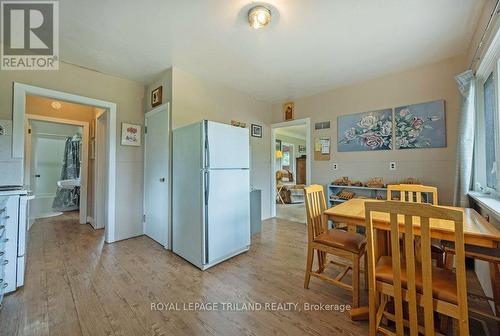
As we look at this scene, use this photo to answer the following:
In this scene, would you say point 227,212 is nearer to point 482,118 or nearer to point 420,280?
point 420,280

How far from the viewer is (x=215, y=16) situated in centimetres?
185

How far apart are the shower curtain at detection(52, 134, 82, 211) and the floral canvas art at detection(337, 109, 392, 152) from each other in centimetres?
607

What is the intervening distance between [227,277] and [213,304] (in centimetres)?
42

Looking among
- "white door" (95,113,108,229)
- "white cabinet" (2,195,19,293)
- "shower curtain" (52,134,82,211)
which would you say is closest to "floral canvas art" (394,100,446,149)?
"white cabinet" (2,195,19,293)

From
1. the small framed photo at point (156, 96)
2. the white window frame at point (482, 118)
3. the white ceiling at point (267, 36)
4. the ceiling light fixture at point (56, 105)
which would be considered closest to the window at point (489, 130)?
the white window frame at point (482, 118)

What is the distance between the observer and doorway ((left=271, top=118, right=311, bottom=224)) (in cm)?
449

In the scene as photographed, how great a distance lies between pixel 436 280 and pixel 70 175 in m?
7.24

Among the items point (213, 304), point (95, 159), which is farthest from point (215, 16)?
point (95, 159)

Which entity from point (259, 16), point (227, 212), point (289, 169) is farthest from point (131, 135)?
point (289, 169)

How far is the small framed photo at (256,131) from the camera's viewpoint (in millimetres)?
4123

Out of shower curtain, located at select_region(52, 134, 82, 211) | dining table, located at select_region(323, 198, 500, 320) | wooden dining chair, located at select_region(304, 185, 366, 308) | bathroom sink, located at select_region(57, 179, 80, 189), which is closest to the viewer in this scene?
dining table, located at select_region(323, 198, 500, 320)

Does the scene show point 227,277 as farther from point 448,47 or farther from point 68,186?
point 68,186

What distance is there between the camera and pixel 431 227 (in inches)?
49.3

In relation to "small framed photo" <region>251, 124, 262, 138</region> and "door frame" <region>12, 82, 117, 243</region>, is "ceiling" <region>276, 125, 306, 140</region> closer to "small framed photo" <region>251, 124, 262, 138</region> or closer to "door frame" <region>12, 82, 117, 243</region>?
"small framed photo" <region>251, 124, 262, 138</region>
